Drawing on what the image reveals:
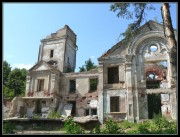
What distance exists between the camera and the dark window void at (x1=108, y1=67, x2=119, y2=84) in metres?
24.0

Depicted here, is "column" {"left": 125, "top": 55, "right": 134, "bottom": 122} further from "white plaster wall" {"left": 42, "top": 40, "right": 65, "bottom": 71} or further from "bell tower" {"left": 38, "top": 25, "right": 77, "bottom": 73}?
"white plaster wall" {"left": 42, "top": 40, "right": 65, "bottom": 71}

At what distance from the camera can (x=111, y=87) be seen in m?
22.8

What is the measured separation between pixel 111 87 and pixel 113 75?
1.92 meters

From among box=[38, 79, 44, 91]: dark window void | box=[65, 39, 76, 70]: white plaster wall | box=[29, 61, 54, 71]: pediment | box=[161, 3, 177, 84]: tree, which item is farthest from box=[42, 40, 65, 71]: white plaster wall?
box=[161, 3, 177, 84]: tree

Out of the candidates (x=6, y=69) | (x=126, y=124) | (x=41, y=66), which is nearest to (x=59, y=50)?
(x=41, y=66)

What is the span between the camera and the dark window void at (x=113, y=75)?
78.8ft

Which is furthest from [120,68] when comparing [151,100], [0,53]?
[0,53]

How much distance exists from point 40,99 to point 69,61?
7164 mm

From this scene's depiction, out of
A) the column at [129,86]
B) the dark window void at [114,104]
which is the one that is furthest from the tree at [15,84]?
the column at [129,86]

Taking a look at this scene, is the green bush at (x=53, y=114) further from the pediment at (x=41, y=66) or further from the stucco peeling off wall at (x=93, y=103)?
the pediment at (x=41, y=66)

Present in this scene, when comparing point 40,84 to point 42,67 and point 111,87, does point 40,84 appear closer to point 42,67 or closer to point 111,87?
point 42,67

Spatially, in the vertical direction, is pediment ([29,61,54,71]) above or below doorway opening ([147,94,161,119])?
above

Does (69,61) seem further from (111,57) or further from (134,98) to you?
(134,98)

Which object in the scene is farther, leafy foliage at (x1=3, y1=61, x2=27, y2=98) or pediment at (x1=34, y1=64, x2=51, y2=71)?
leafy foliage at (x1=3, y1=61, x2=27, y2=98)
